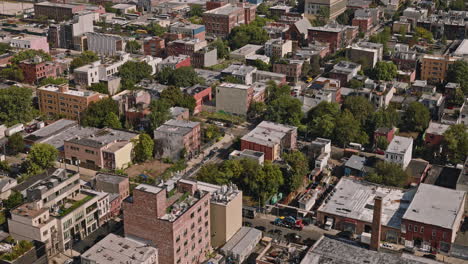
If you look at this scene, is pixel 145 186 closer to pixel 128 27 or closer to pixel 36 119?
pixel 36 119

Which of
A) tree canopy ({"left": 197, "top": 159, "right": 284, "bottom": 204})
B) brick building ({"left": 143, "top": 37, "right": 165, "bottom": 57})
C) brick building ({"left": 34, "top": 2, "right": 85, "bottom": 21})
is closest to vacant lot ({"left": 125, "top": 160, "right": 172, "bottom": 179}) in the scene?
tree canopy ({"left": 197, "top": 159, "right": 284, "bottom": 204})

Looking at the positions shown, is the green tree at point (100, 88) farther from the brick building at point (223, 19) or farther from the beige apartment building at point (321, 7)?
the beige apartment building at point (321, 7)

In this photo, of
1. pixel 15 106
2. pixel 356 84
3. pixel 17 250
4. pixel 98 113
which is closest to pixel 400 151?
pixel 356 84

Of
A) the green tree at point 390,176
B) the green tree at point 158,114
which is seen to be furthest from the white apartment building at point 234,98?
the green tree at point 390,176

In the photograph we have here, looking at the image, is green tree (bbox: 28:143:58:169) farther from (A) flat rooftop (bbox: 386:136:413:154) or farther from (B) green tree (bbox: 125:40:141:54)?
(B) green tree (bbox: 125:40:141:54)

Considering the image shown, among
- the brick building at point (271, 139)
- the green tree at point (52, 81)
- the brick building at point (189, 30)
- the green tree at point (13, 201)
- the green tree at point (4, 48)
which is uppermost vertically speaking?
the brick building at point (189, 30)

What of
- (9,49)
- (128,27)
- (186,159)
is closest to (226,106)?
(186,159)

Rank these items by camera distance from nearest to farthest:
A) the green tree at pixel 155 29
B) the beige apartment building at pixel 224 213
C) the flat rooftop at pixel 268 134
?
the beige apartment building at pixel 224 213, the flat rooftop at pixel 268 134, the green tree at pixel 155 29
